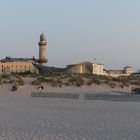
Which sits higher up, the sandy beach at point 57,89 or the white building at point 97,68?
the white building at point 97,68

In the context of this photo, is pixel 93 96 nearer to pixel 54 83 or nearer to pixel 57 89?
pixel 57 89

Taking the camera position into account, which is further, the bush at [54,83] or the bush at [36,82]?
the bush at [54,83]

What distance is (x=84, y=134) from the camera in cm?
1138

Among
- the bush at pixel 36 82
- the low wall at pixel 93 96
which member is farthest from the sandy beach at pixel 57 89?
the low wall at pixel 93 96

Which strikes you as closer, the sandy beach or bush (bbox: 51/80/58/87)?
the sandy beach

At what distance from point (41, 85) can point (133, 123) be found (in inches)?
874

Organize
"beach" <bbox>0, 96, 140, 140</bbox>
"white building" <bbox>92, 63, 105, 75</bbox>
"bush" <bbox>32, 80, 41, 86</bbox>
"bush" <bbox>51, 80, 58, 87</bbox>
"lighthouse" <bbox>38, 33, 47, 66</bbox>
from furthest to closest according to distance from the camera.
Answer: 1. "lighthouse" <bbox>38, 33, 47, 66</bbox>
2. "white building" <bbox>92, 63, 105, 75</bbox>
3. "bush" <bbox>51, 80, 58, 87</bbox>
4. "bush" <bbox>32, 80, 41, 86</bbox>
5. "beach" <bbox>0, 96, 140, 140</bbox>

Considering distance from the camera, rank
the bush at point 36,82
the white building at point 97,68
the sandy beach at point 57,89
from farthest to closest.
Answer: the white building at point 97,68 → the bush at point 36,82 → the sandy beach at point 57,89

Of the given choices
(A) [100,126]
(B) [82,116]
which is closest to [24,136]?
(A) [100,126]

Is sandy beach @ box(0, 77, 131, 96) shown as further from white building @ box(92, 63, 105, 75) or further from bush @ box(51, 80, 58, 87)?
white building @ box(92, 63, 105, 75)

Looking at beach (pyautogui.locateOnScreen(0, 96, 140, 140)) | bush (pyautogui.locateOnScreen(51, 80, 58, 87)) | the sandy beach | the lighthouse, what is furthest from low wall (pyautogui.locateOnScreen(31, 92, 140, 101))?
the lighthouse

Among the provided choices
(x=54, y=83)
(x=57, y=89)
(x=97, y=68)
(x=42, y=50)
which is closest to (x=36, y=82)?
(x=54, y=83)

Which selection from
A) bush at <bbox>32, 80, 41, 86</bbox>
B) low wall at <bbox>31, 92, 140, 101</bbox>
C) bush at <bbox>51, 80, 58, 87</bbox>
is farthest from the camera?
bush at <bbox>51, 80, 58, 87</bbox>

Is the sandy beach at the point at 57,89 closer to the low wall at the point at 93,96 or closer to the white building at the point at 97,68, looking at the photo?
the low wall at the point at 93,96
